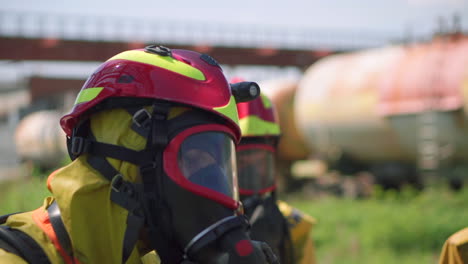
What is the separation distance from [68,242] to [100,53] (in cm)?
1871

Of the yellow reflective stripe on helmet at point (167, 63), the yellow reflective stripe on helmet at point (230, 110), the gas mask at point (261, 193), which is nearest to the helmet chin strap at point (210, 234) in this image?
the yellow reflective stripe on helmet at point (230, 110)

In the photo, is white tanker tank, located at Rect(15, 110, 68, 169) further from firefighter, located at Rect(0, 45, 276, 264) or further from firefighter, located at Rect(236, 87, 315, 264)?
firefighter, located at Rect(0, 45, 276, 264)

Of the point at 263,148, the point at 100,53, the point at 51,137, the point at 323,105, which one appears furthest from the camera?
the point at 51,137

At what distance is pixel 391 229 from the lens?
24.8 ft

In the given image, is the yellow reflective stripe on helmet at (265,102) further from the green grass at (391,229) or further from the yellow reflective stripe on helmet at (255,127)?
the green grass at (391,229)

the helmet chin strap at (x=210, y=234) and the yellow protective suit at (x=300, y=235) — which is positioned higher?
the helmet chin strap at (x=210, y=234)

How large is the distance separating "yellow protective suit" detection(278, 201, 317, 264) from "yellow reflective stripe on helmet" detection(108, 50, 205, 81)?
1699 millimetres

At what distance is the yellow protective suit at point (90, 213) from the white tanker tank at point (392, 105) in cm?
874

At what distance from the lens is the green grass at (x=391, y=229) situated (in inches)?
275

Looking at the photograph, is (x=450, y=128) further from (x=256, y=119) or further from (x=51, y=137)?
(x=51, y=137)

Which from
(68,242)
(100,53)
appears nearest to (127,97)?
(68,242)

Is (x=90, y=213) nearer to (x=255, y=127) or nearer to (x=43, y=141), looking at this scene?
(x=255, y=127)

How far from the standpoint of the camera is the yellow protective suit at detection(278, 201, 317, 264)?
327 centimetres

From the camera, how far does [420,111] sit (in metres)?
10.2
